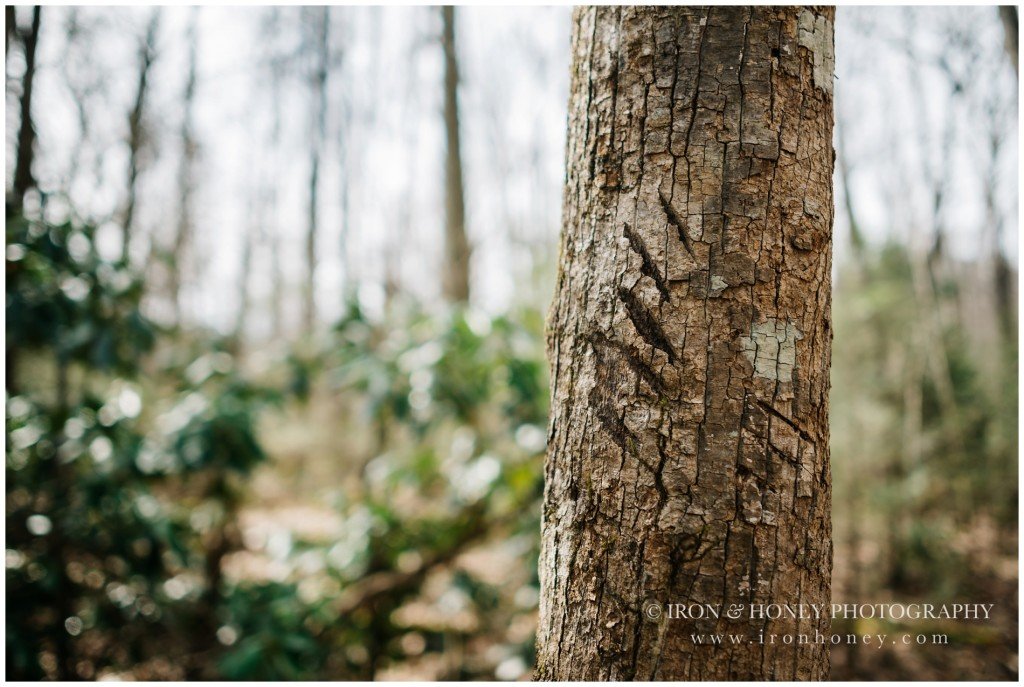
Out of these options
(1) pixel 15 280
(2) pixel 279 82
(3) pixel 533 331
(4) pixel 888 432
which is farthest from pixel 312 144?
(4) pixel 888 432

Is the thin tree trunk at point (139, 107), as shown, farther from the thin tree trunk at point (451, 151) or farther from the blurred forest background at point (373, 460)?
the thin tree trunk at point (451, 151)

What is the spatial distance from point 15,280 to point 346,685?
106 inches

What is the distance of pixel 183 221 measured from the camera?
9234mm

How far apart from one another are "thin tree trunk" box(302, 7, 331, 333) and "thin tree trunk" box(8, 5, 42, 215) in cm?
595

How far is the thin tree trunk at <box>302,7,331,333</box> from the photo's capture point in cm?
938

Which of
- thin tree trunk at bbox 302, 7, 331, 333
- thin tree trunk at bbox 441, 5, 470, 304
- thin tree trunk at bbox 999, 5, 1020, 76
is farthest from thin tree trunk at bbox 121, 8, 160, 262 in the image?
thin tree trunk at bbox 999, 5, 1020, 76

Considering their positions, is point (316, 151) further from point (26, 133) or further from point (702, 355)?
point (702, 355)

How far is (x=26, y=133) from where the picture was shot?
A: 304 cm

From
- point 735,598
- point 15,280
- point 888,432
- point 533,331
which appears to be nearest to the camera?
point 735,598

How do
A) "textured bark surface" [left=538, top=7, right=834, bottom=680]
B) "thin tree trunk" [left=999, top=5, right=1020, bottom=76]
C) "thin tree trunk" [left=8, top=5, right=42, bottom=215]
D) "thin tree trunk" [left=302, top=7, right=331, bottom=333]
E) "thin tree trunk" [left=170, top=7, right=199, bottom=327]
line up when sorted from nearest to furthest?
1. "textured bark surface" [left=538, top=7, right=834, bottom=680]
2. "thin tree trunk" [left=8, top=5, right=42, bottom=215]
3. "thin tree trunk" [left=999, top=5, right=1020, bottom=76]
4. "thin tree trunk" [left=170, top=7, right=199, bottom=327]
5. "thin tree trunk" [left=302, top=7, right=331, bottom=333]

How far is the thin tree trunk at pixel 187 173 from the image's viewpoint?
22.4 ft

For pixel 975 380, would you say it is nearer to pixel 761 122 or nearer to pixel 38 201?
pixel 761 122

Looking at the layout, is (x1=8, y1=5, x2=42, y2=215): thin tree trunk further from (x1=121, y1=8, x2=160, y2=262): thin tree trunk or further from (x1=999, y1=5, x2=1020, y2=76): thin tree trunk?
(x1=999, y1=5, x2=1020, y2=76): thin tree trunk

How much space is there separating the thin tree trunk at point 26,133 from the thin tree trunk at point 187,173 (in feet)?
7.28
